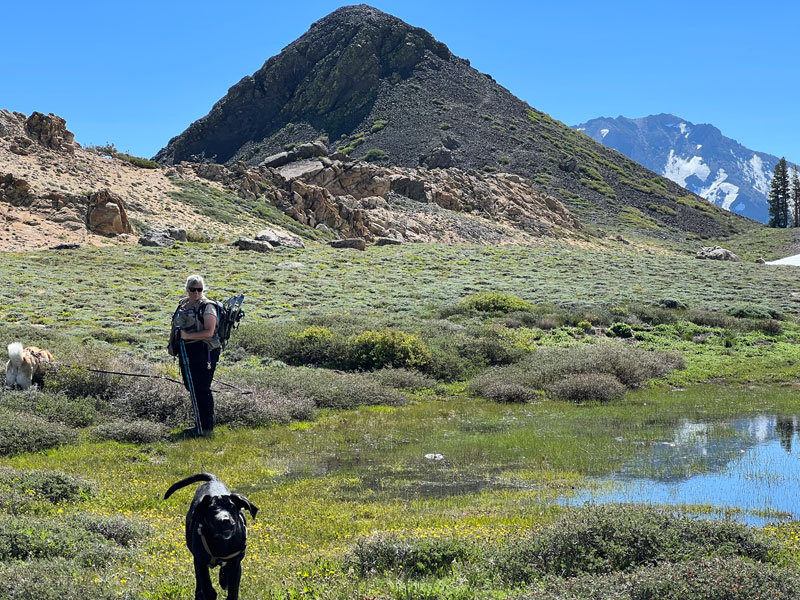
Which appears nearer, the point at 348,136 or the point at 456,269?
the point at 456,269

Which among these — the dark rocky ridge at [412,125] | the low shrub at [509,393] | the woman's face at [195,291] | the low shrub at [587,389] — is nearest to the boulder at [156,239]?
the low shrub at [509,393]

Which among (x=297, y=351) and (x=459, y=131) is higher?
(x=459, y=131)

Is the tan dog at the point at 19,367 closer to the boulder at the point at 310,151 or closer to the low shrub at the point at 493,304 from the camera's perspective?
the low shrub at the point at 493,304

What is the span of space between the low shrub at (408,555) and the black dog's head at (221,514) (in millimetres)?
1526

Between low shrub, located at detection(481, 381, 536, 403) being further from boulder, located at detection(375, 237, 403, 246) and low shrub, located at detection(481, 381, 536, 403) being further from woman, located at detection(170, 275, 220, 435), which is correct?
boulder, located at detection(375, 237, 403, 246)

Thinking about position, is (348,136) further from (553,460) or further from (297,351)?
(553,460)

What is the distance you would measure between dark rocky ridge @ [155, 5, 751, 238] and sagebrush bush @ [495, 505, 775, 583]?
82.5 m

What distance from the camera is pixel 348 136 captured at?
4311 inches

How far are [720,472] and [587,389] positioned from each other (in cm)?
581

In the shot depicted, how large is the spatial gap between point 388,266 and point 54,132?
28234 mm

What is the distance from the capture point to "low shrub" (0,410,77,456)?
9.59 meters

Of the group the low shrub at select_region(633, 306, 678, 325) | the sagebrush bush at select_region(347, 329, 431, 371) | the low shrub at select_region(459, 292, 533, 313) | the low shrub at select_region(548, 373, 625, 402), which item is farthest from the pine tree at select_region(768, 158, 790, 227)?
the sagebrush bush at select_region(347, 329, 431, 371)

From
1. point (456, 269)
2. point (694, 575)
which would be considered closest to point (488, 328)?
point (694, 575)

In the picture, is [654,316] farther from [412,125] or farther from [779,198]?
[779,198]
